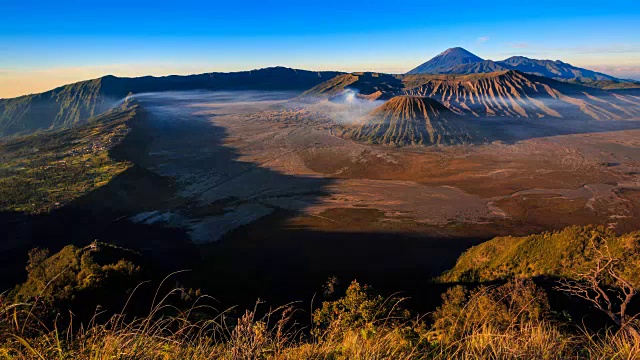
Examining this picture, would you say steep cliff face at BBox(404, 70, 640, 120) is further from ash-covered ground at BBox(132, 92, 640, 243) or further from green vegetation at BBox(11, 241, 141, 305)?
green vegetation at BBox(11, 241, 141, 305)

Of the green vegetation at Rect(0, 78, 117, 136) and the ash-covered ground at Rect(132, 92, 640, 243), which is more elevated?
the green vegetation at Rect(0, 78, 117, 136)

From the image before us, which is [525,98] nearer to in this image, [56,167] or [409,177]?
[409,177]

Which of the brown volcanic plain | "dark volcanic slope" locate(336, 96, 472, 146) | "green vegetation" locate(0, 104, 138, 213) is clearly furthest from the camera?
"dark volcanic slope" locate(336, 96, 472, 146)

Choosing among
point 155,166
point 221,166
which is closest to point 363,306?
point 221,166

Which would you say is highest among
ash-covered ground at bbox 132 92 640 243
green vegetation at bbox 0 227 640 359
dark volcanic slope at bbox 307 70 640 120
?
dark volcanic slope at bbox 307 70 640 120

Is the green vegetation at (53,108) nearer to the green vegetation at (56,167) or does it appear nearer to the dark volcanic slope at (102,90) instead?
the dark volcanic slope at (102,90)

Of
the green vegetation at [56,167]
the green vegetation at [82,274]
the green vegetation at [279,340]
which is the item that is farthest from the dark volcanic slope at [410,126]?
the green vegetation at [279,340]

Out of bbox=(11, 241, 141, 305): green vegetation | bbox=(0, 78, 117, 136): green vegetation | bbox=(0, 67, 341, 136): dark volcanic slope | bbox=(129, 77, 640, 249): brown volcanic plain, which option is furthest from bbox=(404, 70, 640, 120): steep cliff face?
bbox=(0, 78, 117, 136): green vegetation

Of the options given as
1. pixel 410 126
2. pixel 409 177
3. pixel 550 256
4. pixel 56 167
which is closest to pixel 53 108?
pixel 56 167

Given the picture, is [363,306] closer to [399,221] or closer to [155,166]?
[399,221]
